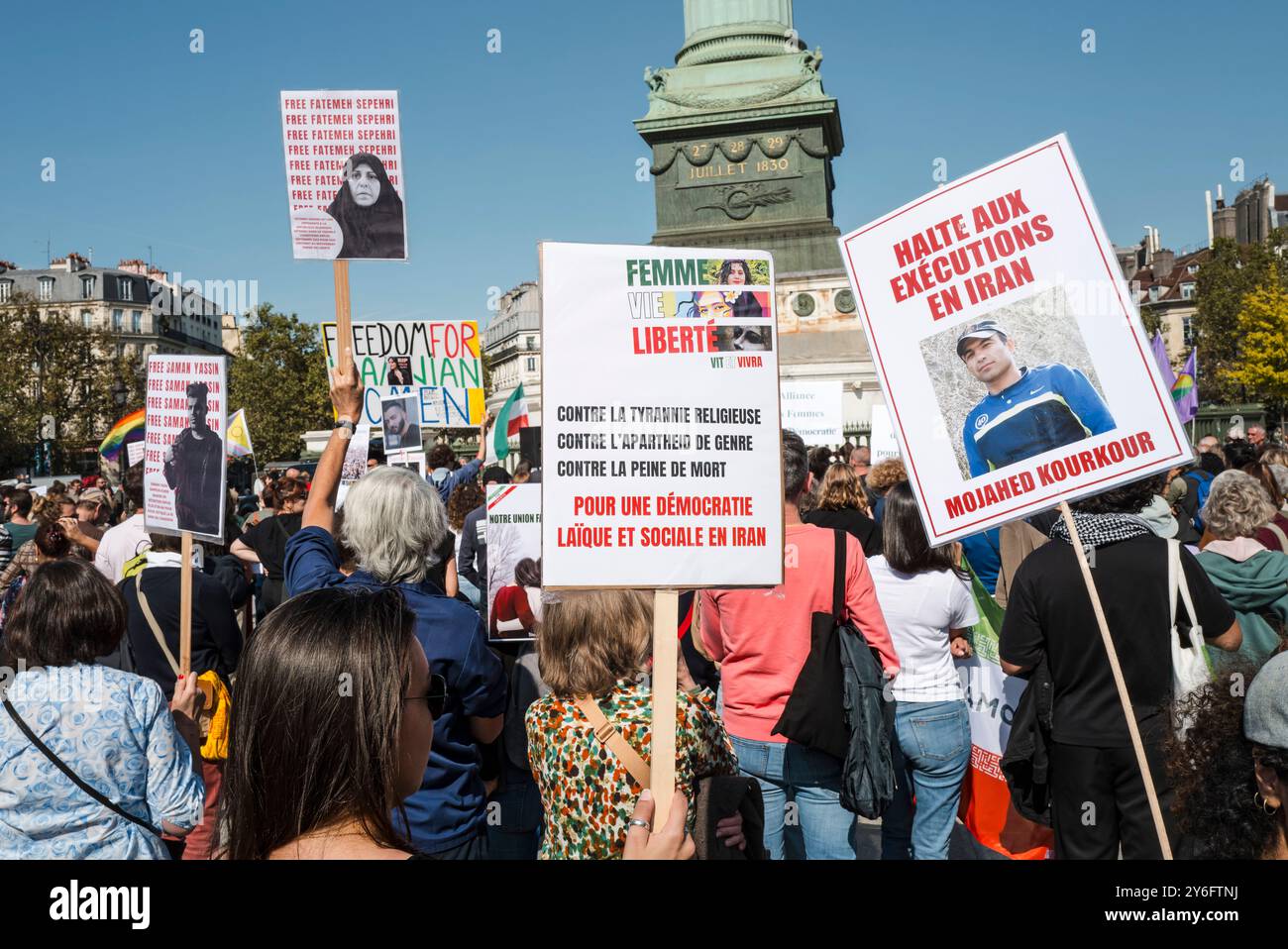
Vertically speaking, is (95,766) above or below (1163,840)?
above

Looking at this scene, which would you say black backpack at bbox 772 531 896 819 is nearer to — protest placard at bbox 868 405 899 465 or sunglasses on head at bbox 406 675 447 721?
sunglasses on head at bbox 406 675 447 721

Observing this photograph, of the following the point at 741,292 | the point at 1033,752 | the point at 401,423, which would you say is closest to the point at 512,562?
the point at 1033,752

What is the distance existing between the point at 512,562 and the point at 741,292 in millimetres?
3087

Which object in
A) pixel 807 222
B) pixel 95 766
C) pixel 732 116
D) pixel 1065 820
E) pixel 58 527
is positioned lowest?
pixel 1065 820

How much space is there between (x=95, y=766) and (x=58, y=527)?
3.48m

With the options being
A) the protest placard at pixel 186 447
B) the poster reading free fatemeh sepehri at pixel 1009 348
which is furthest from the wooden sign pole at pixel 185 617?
the poster reading free fatemeh sepehri at pixel 1009 348

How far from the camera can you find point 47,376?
44188mm

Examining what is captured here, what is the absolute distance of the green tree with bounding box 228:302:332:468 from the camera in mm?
55219

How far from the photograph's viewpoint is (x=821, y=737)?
13.4ft

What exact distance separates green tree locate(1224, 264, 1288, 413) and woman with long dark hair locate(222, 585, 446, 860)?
4984 centimetres

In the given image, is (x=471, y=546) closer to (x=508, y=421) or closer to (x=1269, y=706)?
(x=1269, y=706)

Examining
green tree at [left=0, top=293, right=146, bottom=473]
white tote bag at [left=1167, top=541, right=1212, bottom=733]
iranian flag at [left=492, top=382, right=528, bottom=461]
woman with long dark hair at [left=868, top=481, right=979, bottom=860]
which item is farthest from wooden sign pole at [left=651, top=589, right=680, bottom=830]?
green tree at [left=0, top=293, right=146, bottom=473]
